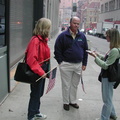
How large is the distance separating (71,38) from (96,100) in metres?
1.72

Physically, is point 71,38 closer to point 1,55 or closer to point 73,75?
point 73,75

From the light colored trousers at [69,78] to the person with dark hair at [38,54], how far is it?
718 millimetres

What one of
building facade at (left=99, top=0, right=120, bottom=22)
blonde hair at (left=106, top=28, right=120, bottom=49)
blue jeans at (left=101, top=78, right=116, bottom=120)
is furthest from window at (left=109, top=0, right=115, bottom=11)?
blue jeans at (left=101, top=78, right=116, bottom=120)

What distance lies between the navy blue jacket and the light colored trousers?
0.11 meters

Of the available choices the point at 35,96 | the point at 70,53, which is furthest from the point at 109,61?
the point at 35,96

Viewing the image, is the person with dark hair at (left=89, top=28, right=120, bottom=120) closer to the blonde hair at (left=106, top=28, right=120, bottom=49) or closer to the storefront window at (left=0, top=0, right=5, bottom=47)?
the blonde hair at (left=106, top=28, right=120, bottom=49)

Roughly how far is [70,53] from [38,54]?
2.94 ft

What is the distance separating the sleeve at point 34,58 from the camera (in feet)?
10.1

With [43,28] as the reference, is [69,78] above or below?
below

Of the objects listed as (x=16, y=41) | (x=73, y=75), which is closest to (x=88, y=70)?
(x=16, y=41)

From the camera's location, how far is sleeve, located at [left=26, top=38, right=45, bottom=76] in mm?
3086

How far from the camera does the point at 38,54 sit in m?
3.22

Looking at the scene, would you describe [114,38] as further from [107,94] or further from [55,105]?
[55,105]

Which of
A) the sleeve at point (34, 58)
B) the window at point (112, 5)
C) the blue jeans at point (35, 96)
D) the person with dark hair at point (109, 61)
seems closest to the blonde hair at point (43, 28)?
the sleeve at point (34, 58)
